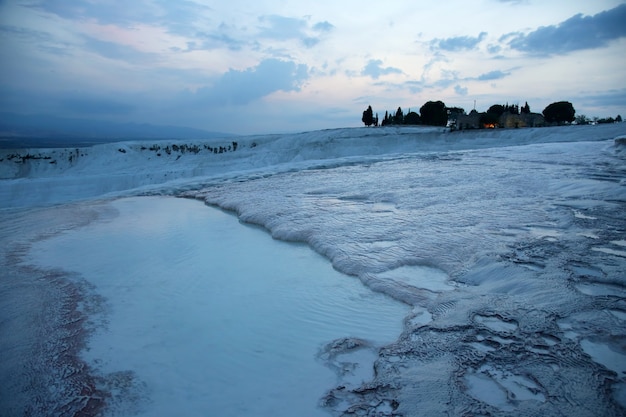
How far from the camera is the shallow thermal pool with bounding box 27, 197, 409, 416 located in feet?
6.17

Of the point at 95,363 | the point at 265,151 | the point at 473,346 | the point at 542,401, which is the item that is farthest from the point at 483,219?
the point at 265,151

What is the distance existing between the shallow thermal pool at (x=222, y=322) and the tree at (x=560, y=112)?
4172 cm

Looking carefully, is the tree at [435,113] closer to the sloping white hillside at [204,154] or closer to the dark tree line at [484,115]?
the dark tree line at [484,115]

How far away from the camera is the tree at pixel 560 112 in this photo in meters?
35.8

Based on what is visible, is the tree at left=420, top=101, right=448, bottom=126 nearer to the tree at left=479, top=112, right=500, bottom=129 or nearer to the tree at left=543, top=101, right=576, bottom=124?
the tree at left=479, top=112, right=500, bottom=129

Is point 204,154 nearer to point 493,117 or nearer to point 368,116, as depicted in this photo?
point 368,116

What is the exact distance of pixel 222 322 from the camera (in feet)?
8.43

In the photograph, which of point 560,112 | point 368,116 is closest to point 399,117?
point 368,116

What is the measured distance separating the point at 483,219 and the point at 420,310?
2662 mm

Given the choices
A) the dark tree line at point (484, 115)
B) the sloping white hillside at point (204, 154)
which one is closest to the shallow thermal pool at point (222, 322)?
the sloping white hillside at point (204, 154)

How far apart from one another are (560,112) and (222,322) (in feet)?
143

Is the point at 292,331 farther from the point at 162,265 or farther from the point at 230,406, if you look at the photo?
the point at 162,265

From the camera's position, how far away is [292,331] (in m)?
2.45

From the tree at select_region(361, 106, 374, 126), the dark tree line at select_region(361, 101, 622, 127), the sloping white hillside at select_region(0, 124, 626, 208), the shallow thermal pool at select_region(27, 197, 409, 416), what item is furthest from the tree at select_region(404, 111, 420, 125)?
the shallow thermal pool at select_region(27, 197, 409, 416)
